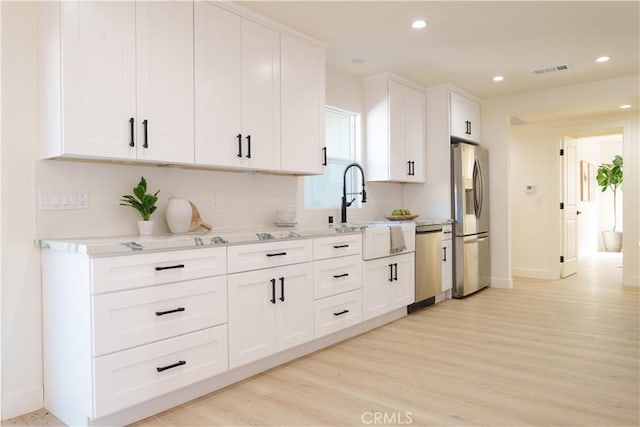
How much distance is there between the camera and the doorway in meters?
6.43

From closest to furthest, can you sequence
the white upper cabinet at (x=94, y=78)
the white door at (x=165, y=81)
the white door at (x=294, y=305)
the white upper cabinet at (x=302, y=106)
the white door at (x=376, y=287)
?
the white upper cabinet at (x=94, y=78) < the white door at (x=165, y=81) < the white door at (x=294, y=305) < the white upper cabinet at (x=302, y=106) < the white door at (x=376, y=287)

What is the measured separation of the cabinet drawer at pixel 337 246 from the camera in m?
3.10

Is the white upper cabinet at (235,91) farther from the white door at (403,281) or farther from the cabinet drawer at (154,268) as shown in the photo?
the white door at (403,281)

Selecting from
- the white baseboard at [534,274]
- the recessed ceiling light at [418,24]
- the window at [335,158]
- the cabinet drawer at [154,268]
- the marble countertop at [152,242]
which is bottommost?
the white baseboard at [534,274]

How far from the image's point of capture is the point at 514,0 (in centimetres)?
297

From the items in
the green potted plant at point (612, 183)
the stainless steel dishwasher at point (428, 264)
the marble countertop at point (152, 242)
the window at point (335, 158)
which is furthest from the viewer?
the green potted plant at point (612, 183)

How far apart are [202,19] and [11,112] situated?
46.1 inches

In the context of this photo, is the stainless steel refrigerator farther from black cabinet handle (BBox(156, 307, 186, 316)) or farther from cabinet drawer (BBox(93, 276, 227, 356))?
black cabinet handle (BBox(156, 307, 186, 316))

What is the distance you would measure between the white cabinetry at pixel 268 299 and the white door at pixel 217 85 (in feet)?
2.15

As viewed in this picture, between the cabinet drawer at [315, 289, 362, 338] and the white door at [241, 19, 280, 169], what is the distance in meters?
1.06

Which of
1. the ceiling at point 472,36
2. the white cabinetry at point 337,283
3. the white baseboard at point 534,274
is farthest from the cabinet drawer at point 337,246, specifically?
the white baseboard at point 534,274

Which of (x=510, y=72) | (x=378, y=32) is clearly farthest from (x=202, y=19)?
(x=510, y=72)

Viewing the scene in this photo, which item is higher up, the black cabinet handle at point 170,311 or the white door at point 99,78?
the white door at point 99,78

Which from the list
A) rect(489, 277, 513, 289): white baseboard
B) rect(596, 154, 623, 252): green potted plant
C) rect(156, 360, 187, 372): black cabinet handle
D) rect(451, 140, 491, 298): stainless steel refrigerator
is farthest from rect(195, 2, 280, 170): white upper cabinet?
rect(596, 154, 623, 252): green potted plant
